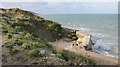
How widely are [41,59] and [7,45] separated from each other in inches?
134

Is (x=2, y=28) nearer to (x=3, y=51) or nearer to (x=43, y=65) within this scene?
(x=3, y=51)

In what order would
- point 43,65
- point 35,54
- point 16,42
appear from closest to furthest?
1. point 43,65
2. point 35,54
3. point 16,42

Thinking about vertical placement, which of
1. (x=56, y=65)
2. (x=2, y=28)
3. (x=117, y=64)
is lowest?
(x=117, y=64)

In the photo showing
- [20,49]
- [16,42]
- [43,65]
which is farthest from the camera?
[16,42]

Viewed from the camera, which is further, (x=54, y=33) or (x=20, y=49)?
(x=54, y=33)

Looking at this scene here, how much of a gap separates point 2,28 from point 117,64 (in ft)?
38.5

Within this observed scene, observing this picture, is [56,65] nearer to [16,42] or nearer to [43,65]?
[43,65]

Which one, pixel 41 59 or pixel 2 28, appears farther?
pixel 2 28

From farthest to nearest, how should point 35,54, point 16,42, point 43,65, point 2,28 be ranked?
point 2,28 < point 16,42 < point 35,54 < point 43,65

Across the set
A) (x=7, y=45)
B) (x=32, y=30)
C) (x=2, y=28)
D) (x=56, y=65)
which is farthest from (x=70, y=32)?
(x=56, y=65)

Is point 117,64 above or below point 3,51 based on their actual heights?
below

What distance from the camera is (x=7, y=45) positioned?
12.6 meters

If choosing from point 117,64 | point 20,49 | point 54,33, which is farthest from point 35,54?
point 54,33

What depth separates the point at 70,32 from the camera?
28234 millimetres
